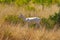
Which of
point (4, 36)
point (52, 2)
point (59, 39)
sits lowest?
point (52, 2)

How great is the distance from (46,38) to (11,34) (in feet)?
2.44

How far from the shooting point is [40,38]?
6129mm

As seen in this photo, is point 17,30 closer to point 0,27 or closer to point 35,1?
point 0,27

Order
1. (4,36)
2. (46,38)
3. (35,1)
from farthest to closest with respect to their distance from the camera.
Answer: (35,1) < (46,38) < (4,36)

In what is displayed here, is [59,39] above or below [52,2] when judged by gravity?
above

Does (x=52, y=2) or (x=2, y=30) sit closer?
(x=2, y=30)

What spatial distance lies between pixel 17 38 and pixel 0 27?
0.42 m

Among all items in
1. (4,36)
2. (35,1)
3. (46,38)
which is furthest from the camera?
(35,1)

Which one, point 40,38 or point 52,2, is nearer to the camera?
point 40,38

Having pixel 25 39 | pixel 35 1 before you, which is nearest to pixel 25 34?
pixel 25 39

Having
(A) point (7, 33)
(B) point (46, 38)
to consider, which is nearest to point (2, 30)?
(A) point (7, 33)

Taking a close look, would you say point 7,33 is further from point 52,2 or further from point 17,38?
point 52,2

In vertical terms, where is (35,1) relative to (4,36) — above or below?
below

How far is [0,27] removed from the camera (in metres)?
6.09
